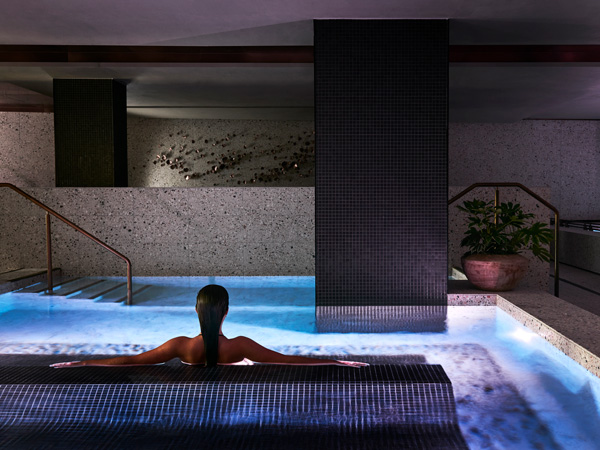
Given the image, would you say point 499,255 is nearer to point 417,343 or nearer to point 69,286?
point 417,343

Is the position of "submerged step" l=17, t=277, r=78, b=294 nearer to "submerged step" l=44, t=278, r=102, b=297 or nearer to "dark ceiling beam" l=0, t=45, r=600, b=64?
"submerged step" l=44, t=278, r=102, b=297

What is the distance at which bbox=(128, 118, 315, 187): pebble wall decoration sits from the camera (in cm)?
1038

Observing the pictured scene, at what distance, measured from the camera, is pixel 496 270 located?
4.66 m

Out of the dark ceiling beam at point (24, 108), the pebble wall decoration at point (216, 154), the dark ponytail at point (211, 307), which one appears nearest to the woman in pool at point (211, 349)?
the dark ponytail at point (211, 307)

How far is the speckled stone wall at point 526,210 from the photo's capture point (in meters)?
5.75

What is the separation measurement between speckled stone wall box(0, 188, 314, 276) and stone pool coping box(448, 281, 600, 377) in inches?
99.5

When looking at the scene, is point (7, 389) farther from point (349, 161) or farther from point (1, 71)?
point (1, 71)

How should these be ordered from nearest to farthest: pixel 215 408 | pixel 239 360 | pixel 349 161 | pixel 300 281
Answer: pixel 215 408, pixel 239 360, pixel 349 161, pixel 300 281

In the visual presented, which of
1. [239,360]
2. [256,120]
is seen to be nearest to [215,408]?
[239,360]

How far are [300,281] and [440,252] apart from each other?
241 centimetres

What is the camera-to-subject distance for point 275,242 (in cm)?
671

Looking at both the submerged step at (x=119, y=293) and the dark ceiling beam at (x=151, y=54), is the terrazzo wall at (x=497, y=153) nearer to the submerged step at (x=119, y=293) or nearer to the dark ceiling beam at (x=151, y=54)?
the dark ceiling beam at (x=151, y=54)

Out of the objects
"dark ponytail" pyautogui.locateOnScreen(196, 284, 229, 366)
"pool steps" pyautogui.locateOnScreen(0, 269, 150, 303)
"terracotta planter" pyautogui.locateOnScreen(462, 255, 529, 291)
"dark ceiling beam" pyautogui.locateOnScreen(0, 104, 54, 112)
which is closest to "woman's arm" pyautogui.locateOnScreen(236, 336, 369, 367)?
"dark ponytail" pyautogui.locateOnScreen(196, 284, 229, 366)

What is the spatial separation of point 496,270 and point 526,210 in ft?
5.35
